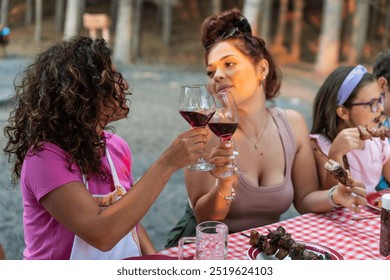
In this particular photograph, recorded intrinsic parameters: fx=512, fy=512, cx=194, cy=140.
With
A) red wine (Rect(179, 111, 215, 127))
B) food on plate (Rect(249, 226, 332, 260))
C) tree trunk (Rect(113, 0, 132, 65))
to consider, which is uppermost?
red wine (Rect(179, 111, 215, 127))

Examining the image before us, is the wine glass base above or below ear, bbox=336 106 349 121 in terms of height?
below

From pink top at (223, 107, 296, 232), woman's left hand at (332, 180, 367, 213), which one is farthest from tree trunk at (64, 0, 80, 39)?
woman's left hand at (332, 180, 367, 213)

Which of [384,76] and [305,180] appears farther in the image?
[384,76]

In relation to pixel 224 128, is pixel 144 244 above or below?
below

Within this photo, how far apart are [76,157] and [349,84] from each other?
1.17 metres

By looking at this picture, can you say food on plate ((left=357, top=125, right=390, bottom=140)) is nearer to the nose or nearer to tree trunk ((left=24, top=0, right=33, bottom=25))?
the nose

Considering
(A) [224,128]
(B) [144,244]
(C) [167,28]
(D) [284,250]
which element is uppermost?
(A) [224,128]

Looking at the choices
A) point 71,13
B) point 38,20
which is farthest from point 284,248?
point 71,13

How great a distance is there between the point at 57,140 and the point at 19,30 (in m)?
6.39

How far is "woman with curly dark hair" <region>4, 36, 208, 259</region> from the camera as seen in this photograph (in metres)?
1.25

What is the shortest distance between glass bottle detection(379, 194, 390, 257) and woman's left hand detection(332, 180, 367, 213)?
0.76 ft

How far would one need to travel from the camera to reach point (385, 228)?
135 centimetres

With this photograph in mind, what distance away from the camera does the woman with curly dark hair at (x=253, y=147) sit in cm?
178

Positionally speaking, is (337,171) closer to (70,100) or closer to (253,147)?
(253,147)
